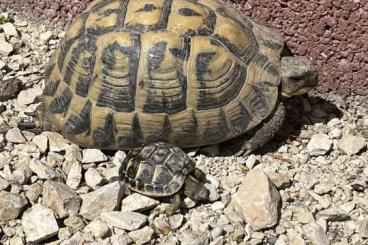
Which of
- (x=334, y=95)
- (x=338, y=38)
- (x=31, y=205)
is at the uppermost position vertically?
(x=338, y=38)

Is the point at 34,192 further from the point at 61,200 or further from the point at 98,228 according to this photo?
the point at 98,228

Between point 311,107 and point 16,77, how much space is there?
2150 mm

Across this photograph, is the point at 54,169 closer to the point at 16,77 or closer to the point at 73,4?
the point at 16,77

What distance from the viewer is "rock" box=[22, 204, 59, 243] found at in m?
3.75

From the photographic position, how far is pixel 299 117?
15.6ft

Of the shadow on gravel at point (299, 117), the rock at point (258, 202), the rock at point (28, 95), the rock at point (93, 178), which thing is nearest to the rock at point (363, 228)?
the rock at point (258, 202)

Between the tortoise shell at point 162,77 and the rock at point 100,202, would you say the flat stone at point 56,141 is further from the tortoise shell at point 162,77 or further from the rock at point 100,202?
the rock at point 100,202

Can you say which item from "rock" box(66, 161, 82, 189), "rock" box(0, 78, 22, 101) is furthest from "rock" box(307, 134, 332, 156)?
"rock" box(0, 78, 22, 101)

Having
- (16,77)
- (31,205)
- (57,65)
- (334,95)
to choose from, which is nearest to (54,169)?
(31,205)

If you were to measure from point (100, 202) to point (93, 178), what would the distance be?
0.77 feet

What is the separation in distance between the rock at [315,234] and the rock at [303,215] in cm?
5

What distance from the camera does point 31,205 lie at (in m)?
3.96

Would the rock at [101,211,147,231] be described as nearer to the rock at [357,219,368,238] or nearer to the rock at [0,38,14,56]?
the rock at [357,219,368,238]

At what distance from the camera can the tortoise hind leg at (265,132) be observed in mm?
4379
